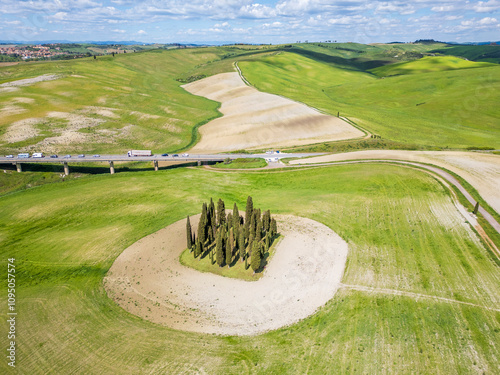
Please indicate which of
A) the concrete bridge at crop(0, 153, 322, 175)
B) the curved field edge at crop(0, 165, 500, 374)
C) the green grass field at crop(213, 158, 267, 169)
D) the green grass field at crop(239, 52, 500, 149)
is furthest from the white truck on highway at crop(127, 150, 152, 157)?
the green grass field at crop(239, 52, 500, 149)

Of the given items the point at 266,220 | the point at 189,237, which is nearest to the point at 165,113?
the point at 189,237

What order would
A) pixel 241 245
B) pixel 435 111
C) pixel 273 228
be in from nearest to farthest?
pixel 241 245 → pixel 273 228 → pixel 435 111

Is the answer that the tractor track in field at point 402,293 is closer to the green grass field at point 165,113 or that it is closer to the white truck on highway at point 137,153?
the white truck on highway at point 137,153

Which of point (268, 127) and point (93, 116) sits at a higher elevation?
point (93, 116)

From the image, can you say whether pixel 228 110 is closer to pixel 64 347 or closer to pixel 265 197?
pixel 265 197

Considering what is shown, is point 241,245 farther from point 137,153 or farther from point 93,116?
point 93,116
